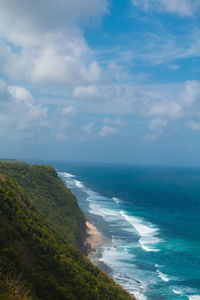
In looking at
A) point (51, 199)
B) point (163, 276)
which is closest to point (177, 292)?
point (163, 276)

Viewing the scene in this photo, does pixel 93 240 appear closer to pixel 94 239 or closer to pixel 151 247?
pixel 94 239

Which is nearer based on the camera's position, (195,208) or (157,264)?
(157,264)

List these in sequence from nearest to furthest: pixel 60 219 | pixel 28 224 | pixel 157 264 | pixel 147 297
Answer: pixel 28 224, pixel 147 297, pixel 157 264, pixel 60 219

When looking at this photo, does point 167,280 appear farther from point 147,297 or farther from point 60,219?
point 60,219

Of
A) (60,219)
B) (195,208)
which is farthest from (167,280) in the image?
(195,208)

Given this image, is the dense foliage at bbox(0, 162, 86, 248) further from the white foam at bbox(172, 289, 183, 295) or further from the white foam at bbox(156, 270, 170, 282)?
the white foam at bbox(172, 289, 183, 295)

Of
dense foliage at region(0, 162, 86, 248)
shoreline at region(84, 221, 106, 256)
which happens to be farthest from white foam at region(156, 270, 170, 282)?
dense foliage at region(0, 162, 86, 248)

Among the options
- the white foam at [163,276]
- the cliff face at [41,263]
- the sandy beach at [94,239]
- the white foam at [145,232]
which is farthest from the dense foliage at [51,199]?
the white foam at [163,276]

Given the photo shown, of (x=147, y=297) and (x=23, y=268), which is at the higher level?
(x=23, y=268)
